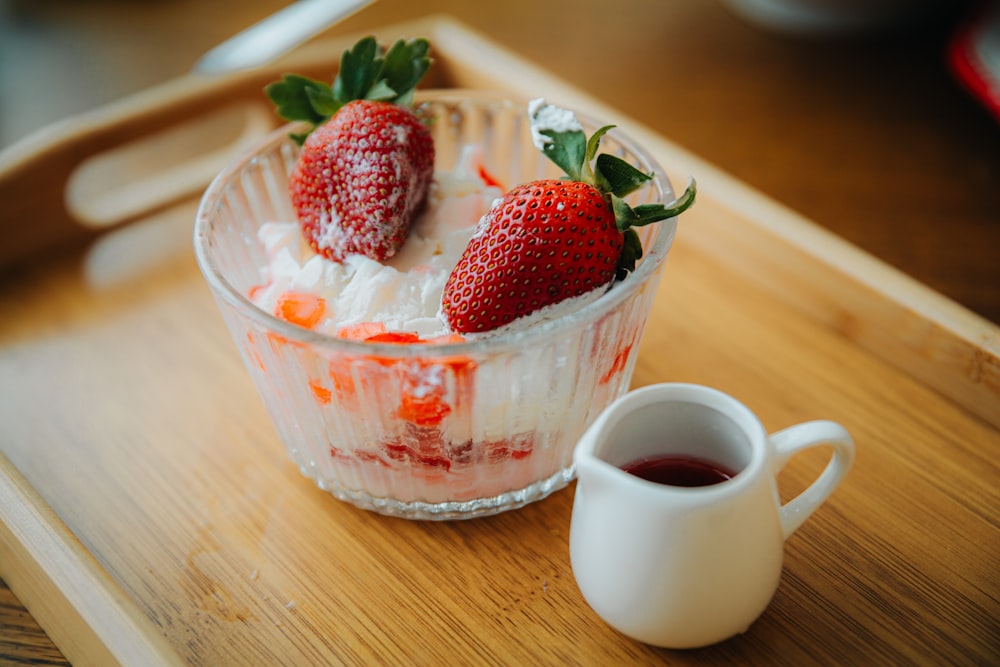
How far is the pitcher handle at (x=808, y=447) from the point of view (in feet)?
1.86

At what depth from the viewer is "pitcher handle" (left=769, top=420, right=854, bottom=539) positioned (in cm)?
57

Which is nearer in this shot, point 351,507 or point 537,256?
point 537,256

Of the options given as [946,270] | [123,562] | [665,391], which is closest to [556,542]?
[665,391]

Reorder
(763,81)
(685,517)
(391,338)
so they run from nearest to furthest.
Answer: (685,517) < (391,338) < (763,81)

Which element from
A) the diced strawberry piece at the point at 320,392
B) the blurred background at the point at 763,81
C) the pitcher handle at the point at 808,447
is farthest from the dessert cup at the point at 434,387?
the blurred background at the point at 763,81

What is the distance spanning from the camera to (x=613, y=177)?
647 millimetres

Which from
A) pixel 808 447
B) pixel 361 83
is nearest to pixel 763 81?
pixel 361 83

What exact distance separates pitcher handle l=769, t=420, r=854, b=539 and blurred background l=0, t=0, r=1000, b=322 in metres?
0.46

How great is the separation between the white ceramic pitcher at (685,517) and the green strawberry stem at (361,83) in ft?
1.15

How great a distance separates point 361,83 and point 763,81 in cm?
80

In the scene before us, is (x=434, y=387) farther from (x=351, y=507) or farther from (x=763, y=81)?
(x=763, y=81)

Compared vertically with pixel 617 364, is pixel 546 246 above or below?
above

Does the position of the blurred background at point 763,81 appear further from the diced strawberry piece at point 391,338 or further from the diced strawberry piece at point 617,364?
the diced strawberry piece at point 391,338

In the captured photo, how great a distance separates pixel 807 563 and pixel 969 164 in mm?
755
